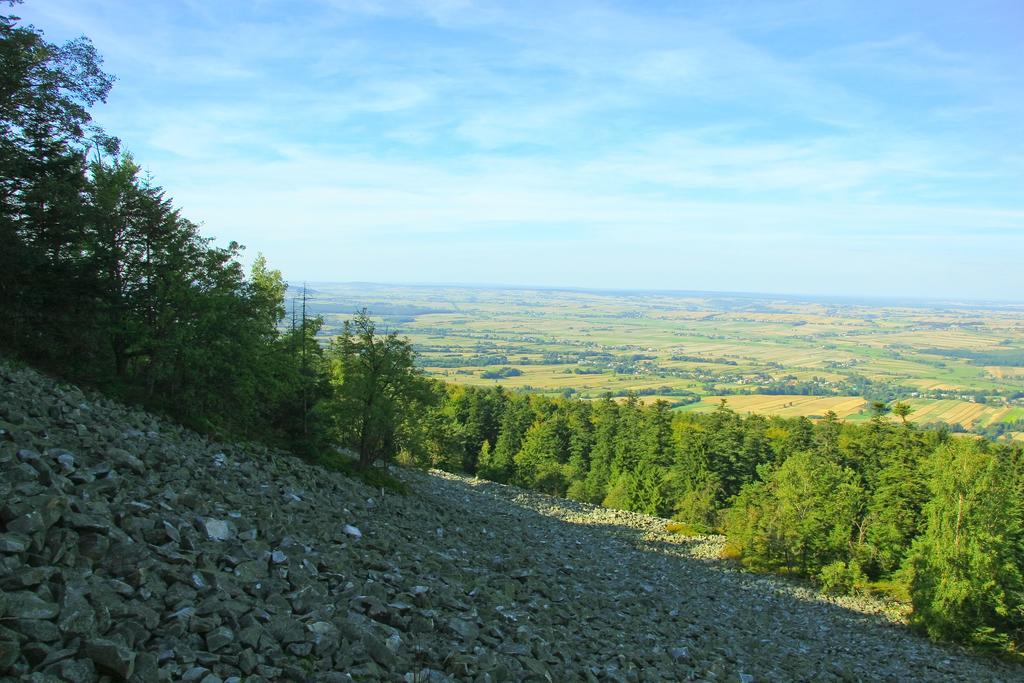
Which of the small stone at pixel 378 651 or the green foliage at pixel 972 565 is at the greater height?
the small stone at pixel 378 651

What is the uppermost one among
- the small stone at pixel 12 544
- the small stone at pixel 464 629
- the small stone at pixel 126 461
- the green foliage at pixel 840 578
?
the small stone at pixel 12 544

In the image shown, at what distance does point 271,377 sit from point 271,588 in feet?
59.6

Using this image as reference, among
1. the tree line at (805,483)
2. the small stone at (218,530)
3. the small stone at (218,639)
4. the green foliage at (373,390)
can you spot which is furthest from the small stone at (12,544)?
the tree line at (805,483)

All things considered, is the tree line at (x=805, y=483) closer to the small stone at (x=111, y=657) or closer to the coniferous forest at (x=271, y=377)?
the coniferous forest at (x=271, y=377)

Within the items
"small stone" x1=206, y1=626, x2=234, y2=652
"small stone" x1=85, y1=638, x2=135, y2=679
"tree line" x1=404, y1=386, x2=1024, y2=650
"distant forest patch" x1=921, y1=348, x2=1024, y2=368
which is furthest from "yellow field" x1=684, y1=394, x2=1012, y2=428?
"small stone" x1=85, y1=638, x2=135, y2=679

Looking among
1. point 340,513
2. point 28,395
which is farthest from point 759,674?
point 28,395

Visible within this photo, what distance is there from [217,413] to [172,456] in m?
11.5

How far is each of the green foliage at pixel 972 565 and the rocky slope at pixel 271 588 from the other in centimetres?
815

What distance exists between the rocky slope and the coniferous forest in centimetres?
475

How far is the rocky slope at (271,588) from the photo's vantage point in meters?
6.98

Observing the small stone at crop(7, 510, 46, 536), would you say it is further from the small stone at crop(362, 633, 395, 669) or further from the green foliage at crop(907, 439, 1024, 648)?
the green foliage at crop(907, 439, 1024, 648)

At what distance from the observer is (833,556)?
46031 millimetres

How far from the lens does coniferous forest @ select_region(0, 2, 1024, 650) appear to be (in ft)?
70.0

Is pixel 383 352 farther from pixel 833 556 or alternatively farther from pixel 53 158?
pixel 833 556
